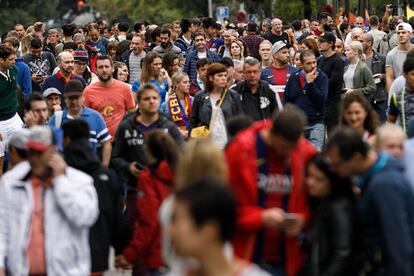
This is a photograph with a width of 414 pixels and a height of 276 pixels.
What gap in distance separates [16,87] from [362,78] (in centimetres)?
457

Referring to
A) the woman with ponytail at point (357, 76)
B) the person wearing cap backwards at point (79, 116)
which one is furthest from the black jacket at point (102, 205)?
the woman with ponytail at point (357, 76)

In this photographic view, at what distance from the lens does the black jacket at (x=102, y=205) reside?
30.1 feet

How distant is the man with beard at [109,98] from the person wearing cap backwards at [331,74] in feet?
9.63

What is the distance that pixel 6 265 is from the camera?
8.47 metres

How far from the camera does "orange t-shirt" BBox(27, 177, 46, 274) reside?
8.05 m

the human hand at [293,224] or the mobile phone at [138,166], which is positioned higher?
the human hand at [293,224]

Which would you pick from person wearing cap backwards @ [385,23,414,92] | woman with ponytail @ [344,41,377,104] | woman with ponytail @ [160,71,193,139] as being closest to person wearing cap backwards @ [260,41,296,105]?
woman with ponytail @ [344,41,377,104]

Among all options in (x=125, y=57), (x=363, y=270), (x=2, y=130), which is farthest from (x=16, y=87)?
(x=363, y=270)

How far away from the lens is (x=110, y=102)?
1396 cm

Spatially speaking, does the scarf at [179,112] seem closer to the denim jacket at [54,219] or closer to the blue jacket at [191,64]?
the blue jacket at [191,64]

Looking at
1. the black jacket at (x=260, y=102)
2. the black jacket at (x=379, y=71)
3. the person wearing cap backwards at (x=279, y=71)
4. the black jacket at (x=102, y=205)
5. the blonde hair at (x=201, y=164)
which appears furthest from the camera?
the black jacket at (x=379, y=71)

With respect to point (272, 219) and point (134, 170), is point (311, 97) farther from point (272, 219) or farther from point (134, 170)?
point (272, 219)

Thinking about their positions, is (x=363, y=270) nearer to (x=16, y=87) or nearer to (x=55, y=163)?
(x=55, y=163)

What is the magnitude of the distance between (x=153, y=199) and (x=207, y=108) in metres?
3.74
